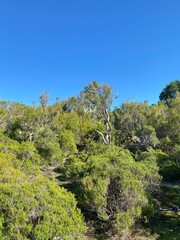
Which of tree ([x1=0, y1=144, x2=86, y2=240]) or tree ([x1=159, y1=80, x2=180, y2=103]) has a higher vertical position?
tree ([x1=159, y1=80, x2=180, y2=103])

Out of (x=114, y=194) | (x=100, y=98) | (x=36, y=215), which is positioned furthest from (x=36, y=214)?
(x=100, y=98)

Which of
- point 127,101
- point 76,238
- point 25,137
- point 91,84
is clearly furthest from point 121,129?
point 76,238

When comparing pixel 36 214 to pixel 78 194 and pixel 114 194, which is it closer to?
pixel 78 194

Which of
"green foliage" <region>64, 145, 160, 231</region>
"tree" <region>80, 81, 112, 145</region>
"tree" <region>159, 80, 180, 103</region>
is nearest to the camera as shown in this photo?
"green foliage" <region>64, 145, 160, 231</region>

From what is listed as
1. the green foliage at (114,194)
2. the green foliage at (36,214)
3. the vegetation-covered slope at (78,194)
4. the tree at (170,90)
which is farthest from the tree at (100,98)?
the tree at (170,90)

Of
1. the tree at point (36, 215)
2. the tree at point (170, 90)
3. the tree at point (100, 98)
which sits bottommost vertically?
the tree at point (36, 215)

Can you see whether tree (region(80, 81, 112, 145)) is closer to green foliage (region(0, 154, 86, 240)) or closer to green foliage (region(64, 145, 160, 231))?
green foliage (region(64, 145, 160, 231))

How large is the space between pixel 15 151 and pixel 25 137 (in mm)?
9061

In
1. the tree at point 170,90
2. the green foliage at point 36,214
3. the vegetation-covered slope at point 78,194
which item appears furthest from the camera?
the tree at point 170,90

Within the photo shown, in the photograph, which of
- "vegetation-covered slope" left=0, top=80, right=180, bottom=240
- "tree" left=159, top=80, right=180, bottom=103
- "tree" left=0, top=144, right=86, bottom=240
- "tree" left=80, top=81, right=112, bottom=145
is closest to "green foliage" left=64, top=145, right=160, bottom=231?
"vegetation-covered slope" left=0, top=80, right=180, bottom=240

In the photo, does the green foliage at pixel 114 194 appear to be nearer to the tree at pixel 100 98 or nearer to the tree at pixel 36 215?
the tree at pixel 36 215

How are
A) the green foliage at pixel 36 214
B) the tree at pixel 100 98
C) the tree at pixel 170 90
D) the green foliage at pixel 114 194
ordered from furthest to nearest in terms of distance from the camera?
the tree at pixel 170 90
the tree at pixel 100 98
the green foliage at pixel 114 194
the green foliage at pixel 36 214

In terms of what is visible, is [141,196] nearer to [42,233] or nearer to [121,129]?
[42,233]

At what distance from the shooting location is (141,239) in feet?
23.9
